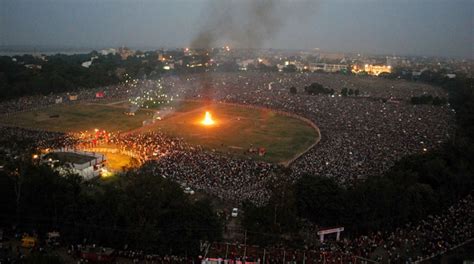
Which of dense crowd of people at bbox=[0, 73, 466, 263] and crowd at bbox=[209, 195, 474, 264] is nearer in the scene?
crowd at bbox=[209, 195, 474, 264]

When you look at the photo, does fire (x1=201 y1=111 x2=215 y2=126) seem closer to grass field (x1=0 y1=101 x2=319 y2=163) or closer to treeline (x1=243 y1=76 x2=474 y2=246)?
grass field (x1=0 y1=101 x2=319 y2=163)

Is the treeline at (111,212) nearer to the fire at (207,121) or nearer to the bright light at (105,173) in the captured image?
the bright light at (105,173)

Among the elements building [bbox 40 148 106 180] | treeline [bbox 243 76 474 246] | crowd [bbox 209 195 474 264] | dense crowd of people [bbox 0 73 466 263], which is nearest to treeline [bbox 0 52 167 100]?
dense crowd of people [bbox 0 73 466 263]

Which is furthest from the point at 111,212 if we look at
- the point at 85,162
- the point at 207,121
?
the point at 207,121

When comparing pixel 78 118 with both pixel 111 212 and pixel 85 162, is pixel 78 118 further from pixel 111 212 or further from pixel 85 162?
pixel 111 212

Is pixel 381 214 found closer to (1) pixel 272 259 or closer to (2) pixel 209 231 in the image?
(1) pixel 272 259
